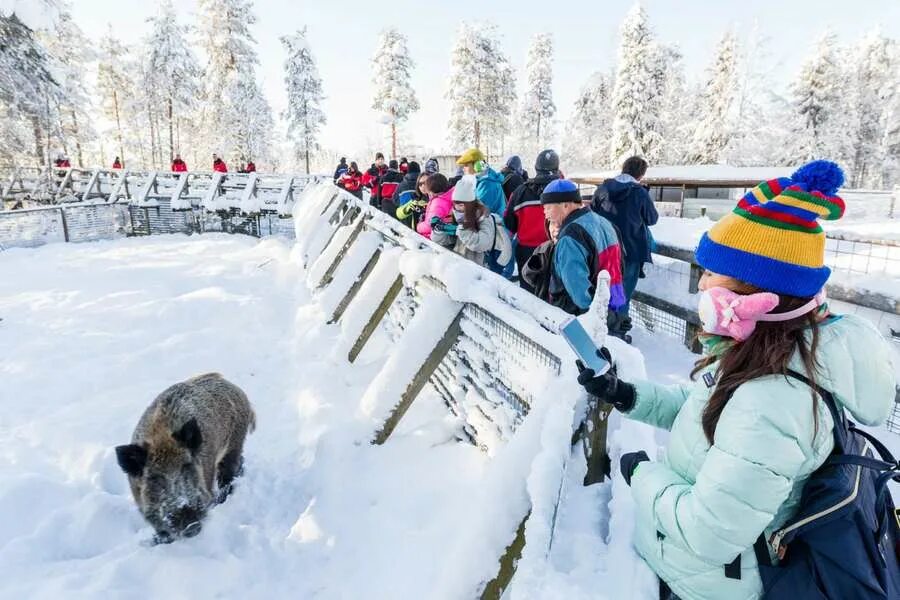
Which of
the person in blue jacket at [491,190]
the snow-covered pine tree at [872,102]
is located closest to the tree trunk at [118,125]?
the person in blue jacket at [491,190]

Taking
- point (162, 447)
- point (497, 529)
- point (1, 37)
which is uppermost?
point (1, 37)

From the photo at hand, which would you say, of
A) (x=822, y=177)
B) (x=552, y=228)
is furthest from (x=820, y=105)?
(x=822, y=177)

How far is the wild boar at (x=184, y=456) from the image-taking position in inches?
128

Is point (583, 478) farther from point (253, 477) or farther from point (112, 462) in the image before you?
point (112, 462)

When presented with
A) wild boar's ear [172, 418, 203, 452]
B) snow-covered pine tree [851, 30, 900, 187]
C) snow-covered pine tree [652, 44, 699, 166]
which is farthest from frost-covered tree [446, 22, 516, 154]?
wild boar's ear [172, 418, 203, 452]

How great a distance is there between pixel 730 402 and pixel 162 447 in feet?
11.6

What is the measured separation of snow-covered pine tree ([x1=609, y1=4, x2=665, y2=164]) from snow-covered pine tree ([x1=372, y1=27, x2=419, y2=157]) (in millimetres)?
17226

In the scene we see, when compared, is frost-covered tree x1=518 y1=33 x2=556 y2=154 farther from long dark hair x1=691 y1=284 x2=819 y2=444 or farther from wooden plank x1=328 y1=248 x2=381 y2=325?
long dark hair x1=691 y1=284 x2=819 y2=444

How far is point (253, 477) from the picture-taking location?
3959 mm

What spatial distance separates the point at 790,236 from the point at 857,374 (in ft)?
1.36

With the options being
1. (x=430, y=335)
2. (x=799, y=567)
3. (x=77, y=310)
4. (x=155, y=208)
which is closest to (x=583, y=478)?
(x=799, y=567)

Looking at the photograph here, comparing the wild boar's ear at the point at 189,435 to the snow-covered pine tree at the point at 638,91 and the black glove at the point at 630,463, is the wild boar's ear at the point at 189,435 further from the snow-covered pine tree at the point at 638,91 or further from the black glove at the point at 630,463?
the snow-covered pine tree at the point at 638,91

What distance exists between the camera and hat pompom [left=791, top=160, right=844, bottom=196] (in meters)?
1.44

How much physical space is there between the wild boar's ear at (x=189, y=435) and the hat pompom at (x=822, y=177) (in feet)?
11.9
